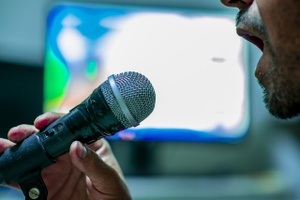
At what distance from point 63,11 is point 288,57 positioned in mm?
1476

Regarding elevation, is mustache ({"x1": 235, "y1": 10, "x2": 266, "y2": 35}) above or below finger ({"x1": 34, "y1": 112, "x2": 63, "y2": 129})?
above

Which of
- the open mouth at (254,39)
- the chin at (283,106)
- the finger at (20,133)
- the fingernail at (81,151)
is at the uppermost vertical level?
the open mouth at (254,39)

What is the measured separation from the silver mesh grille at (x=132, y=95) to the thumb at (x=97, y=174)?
0.35ft

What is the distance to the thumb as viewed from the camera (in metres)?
0.94

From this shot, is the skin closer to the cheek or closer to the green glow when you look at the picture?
the cheek

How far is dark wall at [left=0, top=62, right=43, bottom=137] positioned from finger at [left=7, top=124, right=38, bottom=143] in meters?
1.00

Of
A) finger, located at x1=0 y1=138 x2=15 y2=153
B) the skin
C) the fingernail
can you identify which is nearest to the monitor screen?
the skin

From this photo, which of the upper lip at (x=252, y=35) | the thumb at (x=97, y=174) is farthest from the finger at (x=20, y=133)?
the upper lip at (x=252, y=35)

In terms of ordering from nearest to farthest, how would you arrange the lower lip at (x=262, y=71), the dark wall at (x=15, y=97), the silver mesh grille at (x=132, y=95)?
the silver mesh grille at (x=132, y=95)
the lower lip at (x=262, y=71)
the dark wall at (x=15, y=97)

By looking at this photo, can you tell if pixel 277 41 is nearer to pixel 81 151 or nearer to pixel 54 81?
pixel 81 151

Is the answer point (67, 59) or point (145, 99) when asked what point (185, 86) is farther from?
point (145, 99)

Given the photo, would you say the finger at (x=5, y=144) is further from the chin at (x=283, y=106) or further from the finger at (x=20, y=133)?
the chin at (x=283, y=106)

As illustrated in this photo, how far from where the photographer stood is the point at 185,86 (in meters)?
2.30

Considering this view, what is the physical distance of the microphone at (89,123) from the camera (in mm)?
883
